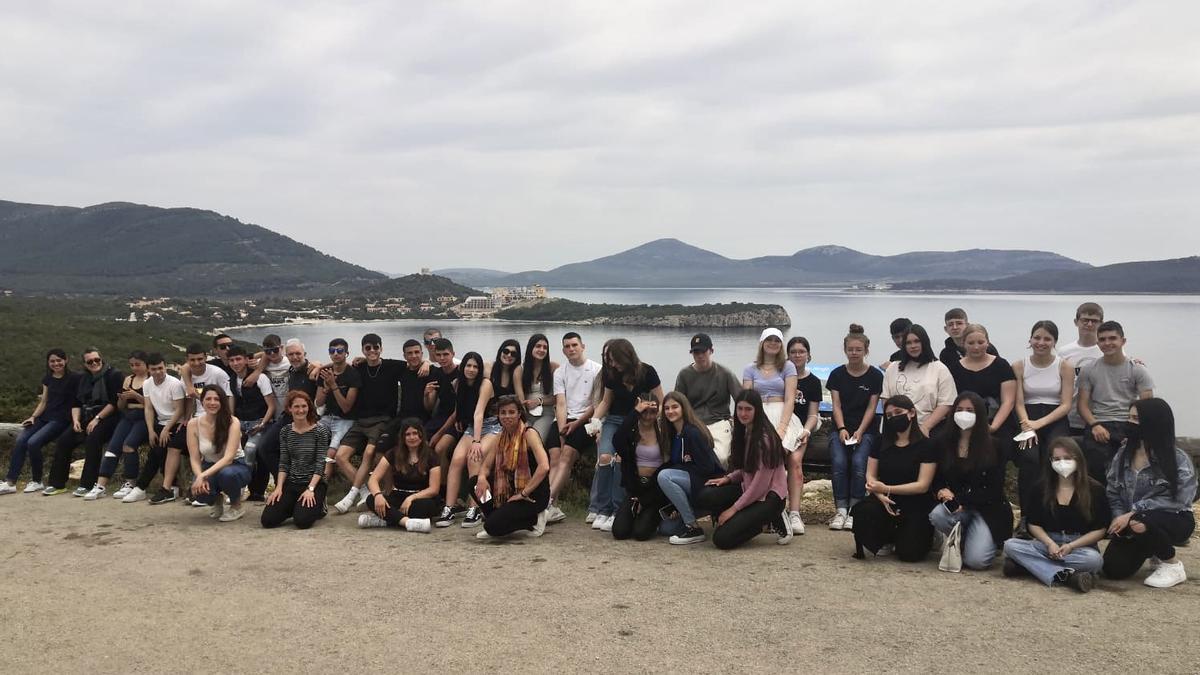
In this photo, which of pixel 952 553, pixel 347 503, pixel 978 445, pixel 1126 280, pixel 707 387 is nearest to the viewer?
pixel 952 553

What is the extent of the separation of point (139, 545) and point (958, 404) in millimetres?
5814

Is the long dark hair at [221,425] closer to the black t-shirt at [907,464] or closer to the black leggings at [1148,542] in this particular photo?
the black t-shirt at [907,464]

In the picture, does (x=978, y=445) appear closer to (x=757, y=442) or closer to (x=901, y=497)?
(x=901, y=497)

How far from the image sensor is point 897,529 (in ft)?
18.1

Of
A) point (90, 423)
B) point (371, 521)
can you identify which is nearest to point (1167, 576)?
point (371, 521)

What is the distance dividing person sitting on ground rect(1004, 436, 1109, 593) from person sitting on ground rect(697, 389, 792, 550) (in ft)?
4.91

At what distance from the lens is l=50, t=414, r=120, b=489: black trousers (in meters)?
7.93

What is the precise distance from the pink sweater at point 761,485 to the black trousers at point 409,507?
92.7 inches

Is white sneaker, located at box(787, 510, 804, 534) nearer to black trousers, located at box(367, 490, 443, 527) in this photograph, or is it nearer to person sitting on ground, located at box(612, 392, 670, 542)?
person sitting on ground, located at box(612, 392, 670, 542)

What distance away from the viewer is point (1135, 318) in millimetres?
87250

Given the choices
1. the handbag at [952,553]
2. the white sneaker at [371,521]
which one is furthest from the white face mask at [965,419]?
the white sneaker at [371,521]

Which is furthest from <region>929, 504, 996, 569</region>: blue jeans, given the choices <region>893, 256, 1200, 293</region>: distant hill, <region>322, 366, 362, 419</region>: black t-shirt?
<region>893, 256, 1200, 293</region>: distant hill

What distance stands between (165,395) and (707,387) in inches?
197

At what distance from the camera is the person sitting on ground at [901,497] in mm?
Answer: 5430
